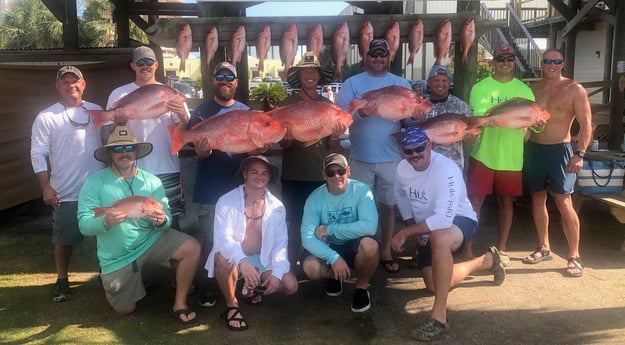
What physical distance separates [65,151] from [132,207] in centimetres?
105

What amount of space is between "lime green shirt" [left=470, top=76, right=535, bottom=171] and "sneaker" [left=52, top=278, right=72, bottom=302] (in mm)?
3961

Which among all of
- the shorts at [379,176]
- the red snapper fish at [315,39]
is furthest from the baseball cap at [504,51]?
the red snapper fish at [315,39]

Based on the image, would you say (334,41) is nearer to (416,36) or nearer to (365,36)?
(365,36)

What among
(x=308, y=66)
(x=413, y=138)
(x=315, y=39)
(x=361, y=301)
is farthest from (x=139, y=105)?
(x=361, y=301)

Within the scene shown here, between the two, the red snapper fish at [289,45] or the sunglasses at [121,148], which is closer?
the sunglasses at [121,148]

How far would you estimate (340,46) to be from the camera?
4496 mm

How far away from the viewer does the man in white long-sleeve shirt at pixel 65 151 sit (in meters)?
4.04

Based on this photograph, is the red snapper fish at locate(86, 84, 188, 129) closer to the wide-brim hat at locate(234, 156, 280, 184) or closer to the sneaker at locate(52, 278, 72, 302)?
the wide-brim hat at locate(234, 156, 280, 184)

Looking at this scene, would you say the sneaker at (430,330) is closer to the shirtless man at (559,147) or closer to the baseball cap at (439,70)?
the shirtless man at (559,147)

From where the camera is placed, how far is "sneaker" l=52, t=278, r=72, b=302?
4168 mm

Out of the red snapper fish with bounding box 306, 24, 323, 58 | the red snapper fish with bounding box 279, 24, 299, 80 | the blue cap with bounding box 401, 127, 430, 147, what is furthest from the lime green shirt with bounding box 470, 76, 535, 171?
the red snapper fish with bounding box 279, 24, 299, 80

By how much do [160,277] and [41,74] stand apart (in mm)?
4067

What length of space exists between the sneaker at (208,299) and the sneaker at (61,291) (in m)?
1.17

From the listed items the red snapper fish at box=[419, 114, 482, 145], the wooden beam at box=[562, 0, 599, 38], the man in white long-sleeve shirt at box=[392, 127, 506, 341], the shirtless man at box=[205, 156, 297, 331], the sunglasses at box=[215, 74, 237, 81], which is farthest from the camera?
the wooden beam at box=[562, 0, 599, 38]
